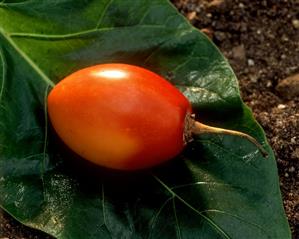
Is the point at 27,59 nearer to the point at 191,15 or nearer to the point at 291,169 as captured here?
the point at 191,15

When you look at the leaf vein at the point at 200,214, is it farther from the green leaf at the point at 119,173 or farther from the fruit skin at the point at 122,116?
the fruit skin at the point at 122,116

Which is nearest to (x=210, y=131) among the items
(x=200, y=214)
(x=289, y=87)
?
(x=200, y=214)

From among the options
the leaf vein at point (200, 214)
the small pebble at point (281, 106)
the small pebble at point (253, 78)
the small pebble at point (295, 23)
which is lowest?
the leaf vein at point (200, 214)

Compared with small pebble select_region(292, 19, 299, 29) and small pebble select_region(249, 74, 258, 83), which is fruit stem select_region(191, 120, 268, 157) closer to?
small pebble select_region(249, 74, 258, 83)

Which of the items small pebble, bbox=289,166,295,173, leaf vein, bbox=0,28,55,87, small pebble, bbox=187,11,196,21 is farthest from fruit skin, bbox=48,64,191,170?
small pebble, bbox=187,11,196,21

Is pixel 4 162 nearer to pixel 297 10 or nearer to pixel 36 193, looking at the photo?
pixel 36 193

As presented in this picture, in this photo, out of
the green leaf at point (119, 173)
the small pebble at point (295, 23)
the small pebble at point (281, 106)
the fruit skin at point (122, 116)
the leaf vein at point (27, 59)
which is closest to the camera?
the fruit skin at point (122, 116)

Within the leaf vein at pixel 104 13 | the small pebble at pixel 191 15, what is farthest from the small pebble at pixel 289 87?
the leaf vein at pixel 104 13
